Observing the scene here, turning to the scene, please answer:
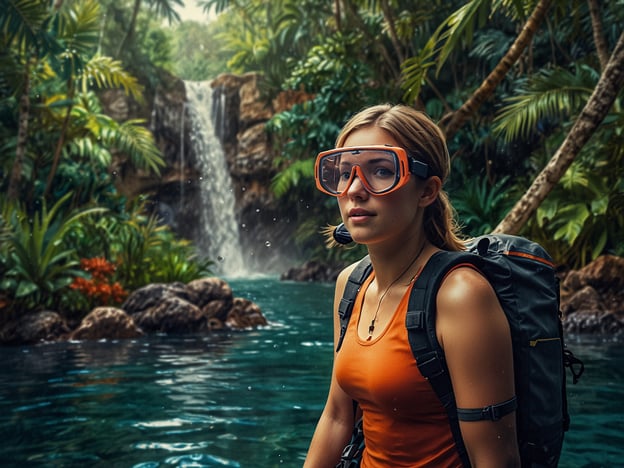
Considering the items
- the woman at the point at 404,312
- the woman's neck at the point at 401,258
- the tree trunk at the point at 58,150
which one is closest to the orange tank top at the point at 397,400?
the woman at the point at 404,312

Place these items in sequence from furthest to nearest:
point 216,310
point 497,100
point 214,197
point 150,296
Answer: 1. point 214,197
2. point 497,100
3. point 216,310
4. point 150,296

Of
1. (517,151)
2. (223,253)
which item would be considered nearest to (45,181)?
(517,151)

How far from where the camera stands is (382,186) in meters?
1.80

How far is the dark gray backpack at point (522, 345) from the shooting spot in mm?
1666

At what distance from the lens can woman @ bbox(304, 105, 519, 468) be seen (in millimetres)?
1613

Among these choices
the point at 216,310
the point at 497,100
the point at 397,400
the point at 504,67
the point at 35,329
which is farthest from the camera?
the point at 497,100

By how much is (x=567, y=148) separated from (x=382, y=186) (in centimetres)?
406

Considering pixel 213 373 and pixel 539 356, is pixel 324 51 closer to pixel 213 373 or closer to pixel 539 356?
pixel 213 373

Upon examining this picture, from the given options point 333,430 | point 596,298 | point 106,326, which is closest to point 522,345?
point 333,430

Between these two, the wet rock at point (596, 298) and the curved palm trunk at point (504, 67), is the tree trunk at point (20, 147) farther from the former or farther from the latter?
the wet rock at point (596, 298)

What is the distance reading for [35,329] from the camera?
8609 millimetres

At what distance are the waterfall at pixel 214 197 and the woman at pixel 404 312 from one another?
72.7 feet

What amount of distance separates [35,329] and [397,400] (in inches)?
305

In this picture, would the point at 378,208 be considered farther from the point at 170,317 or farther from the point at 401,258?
the point at 170,317
